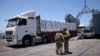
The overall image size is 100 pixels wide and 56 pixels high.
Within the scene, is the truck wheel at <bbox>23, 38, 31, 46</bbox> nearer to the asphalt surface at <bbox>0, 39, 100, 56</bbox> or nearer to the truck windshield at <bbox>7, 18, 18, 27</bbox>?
the asphalt surface at <bbox>0, 39, 100, 56</bbox>

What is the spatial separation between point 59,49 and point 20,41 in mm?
7525

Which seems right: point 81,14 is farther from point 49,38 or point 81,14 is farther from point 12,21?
point 12,21

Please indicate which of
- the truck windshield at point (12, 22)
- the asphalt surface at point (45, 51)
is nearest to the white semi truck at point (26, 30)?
the truck windshield at point (12, 22)

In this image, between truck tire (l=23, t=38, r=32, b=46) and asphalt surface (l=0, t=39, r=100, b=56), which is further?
truck tire (l=23, t=38, r=32, b=46)

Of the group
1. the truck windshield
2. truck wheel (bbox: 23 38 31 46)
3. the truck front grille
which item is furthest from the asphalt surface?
the truck windshield

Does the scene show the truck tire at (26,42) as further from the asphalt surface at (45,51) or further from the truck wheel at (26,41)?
the asphalt surface at (45,51)

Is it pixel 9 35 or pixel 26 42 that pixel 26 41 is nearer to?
pixel 26 42

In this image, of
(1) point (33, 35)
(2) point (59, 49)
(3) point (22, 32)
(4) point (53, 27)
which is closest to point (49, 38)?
(4) point (53, 27)

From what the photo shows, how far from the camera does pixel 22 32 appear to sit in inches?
779

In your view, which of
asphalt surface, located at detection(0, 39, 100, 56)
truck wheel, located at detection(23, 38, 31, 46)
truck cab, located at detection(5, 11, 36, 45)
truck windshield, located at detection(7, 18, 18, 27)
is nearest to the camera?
asphalt surface, located at detection(0, 39, 100, 56)

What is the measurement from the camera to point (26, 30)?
20344mm

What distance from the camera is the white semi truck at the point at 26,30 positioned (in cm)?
1923

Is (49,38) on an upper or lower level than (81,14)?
lower

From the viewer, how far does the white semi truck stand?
63.1 ft
